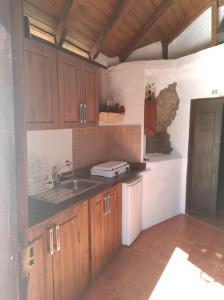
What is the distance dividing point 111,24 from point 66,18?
683 millimetres

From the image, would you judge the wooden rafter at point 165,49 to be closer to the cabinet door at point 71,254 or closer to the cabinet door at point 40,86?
the cabinet door at point 40,86

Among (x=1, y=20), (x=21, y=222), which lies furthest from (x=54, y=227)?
(x=1, y=20)

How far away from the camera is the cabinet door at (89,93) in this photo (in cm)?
247

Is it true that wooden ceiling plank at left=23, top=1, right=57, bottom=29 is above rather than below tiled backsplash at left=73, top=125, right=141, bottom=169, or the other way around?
above

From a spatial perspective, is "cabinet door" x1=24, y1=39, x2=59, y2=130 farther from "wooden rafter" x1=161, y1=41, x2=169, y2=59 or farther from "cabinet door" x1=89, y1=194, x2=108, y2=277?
"wooden rafter" x1=161, y1=41, x2=169, y2=59

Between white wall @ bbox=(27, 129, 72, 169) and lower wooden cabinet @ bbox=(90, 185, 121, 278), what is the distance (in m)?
0.72

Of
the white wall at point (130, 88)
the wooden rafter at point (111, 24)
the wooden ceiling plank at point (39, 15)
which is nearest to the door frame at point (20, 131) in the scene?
the wooden ceiling plank at point (39, 15)

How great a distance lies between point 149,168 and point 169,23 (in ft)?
7.49

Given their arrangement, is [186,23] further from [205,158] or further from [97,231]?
[97,231]

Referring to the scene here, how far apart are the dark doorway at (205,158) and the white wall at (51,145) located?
2192 millimetres

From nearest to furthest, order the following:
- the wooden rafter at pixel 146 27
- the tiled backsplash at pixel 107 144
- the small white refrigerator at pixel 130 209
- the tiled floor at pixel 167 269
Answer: the tiled floor at pixel 167 269
the small white refrigerator at pixel 130 209
the wooden rafter at pixel 146 27
the tiled backsplash at pixel 107 144

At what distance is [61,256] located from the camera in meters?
1.71

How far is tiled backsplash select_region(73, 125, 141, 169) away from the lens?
304 centimetres

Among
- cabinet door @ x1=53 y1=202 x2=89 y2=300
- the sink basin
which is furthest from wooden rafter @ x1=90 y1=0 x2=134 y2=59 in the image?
cabinet door @ x1=53 y1=202 x2=89 y2=300
